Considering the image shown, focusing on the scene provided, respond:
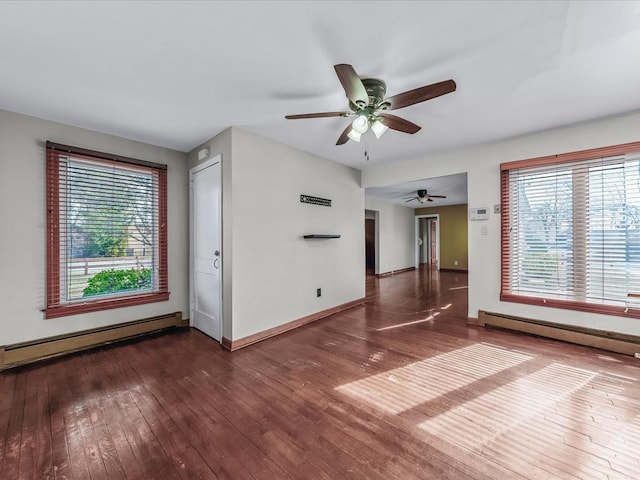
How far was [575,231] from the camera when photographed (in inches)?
119

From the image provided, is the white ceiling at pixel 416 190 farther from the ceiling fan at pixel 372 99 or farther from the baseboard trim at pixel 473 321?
the ceiling fan at pixel 372 99

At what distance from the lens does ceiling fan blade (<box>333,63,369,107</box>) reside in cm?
159

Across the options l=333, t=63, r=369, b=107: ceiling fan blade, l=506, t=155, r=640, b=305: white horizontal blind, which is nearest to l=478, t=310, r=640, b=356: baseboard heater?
l=506, t=155, r=640, b=305: white horizontal blind

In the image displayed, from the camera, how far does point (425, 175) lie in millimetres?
4086

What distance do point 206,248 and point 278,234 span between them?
96 centimetres

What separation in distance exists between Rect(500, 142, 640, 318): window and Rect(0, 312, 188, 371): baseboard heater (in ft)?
15.0

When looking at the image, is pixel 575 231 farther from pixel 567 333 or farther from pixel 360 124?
pixel 360 124

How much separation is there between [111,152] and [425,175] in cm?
429

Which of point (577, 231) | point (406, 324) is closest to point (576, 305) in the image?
point (577, 231)

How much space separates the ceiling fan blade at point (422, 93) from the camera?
5.68ft

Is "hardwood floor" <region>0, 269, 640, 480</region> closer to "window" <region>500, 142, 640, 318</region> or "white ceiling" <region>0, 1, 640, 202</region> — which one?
"window" <region>500, 142, 640, 318</region>

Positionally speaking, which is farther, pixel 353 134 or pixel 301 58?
pixel 353 134

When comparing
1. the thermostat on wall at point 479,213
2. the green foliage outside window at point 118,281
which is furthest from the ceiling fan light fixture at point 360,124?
the green foliage outside window at point 118,281

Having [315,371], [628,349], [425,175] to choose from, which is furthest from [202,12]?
[628,349]
